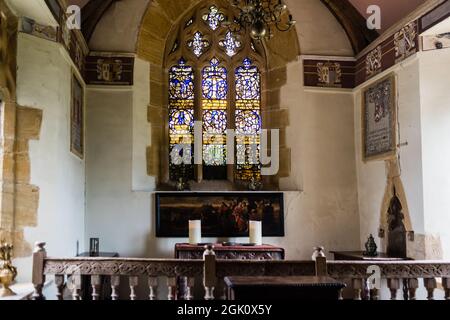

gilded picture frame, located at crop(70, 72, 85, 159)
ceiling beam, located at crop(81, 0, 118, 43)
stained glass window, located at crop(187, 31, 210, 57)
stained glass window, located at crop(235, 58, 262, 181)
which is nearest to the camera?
gilded picture frame, located at crop(70, 72, 85, 159)

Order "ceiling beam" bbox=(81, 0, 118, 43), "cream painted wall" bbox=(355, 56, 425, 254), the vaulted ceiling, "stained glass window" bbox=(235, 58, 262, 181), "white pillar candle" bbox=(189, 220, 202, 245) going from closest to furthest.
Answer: "cream painted wall" bbox=(355, 56, 425, 254) → "white pillar candle" bbox=(189, 220, 202, 245) → the vaulted ceiling → "ceiling beam" bbox=(81, 0, 118, 43) → "stained glass window" bbox=(235, 58, 262, 181)

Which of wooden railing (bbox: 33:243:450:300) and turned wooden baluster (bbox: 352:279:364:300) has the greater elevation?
wooden railing (bbox: 33:243:450:300)

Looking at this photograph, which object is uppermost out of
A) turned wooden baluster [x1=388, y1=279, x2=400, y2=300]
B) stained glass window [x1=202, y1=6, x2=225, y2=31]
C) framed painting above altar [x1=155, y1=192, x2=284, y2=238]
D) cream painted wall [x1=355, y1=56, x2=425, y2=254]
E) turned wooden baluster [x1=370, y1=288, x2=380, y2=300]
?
stained glass window [x1=202, y1=6, x2=225, y2=31]

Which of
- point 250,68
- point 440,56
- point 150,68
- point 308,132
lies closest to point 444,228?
point 440,56

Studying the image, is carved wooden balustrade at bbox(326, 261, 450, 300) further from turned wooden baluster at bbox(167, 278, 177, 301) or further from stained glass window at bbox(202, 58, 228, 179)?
stained glass window at bbox(202, 58, 228, 179)

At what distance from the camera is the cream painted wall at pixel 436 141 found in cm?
640

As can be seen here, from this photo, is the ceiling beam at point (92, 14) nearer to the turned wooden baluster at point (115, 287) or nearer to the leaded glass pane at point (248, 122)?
the leaded glass pane at point (248, 122)

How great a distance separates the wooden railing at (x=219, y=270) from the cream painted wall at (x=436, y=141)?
6.27 feet

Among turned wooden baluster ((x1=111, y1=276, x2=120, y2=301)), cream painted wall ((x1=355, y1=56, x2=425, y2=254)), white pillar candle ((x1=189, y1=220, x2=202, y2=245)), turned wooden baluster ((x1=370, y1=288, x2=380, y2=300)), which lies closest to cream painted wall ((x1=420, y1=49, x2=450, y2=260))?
cream painted wall ((x1=355, y1=56, x2=425, y2=254))

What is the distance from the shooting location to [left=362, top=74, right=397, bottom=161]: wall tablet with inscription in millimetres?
7207

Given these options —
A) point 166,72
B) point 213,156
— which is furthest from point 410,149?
point 166,72

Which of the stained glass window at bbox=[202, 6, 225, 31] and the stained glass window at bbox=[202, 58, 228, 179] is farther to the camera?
the stained glass window at bbox=[202, 6, 225, 31]

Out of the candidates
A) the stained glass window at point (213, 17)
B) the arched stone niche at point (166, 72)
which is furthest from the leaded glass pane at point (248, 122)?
the stained glass window at point (213, 17)

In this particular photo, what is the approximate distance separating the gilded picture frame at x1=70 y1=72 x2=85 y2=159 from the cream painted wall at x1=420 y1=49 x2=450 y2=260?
4.25 m
